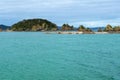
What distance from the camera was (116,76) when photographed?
126 ft

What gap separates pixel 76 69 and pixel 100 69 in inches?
139

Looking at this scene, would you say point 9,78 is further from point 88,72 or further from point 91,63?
point 91,63

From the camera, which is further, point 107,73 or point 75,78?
point 107,73

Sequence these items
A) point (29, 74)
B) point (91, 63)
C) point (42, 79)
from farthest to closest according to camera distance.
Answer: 1. point (91, 63)
2. point (29, 74)
3. point (42, 79)

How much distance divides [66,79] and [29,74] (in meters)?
5.84

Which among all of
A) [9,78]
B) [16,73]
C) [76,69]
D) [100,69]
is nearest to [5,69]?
[16,73]

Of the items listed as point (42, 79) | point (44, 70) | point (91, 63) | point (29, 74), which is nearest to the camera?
point (42, 79)

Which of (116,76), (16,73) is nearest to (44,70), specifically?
(16,73)

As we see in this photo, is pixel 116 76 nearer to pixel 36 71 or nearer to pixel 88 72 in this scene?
pixel 88 72

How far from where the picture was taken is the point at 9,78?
122 ft

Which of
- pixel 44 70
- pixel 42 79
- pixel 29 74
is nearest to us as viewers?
pixel 42 79

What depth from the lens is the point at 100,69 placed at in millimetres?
44688

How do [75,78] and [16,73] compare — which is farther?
[16,73]

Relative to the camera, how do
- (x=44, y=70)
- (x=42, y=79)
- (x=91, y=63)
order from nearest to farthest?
(x=42, y=79) → (x=44, y=70) → (x=91, y=63)
